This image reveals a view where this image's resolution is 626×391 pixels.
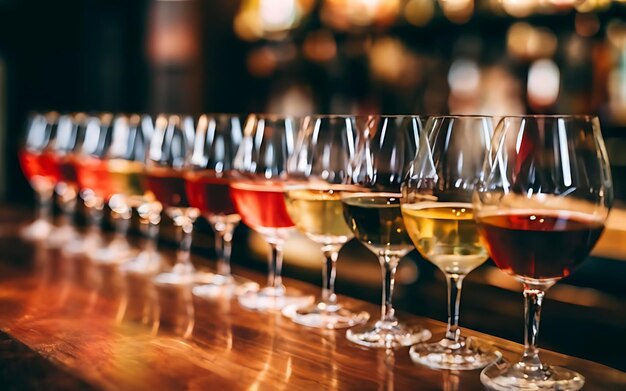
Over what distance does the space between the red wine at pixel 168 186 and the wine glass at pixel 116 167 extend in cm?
9

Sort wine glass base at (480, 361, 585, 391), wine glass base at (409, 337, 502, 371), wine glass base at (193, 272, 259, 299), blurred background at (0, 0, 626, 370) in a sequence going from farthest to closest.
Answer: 1. blurred background at (0, 0, 626, 370)
2. wine glass base at (193, 272, 259, 299)
3. wine glass base at (409, 337, 502, 371)
4. wine glass base at (480, 361, 585, 391)

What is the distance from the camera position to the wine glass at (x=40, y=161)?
2.29 meters

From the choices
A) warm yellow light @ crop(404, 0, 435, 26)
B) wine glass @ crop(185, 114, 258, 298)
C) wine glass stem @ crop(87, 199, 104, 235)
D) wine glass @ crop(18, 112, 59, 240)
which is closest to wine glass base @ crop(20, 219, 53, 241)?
wine glass @ crop(18, 112, 59, 240)

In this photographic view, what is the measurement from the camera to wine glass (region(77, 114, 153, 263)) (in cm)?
187

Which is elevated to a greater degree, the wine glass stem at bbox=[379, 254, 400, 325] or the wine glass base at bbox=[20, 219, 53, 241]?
the wine glass stem at bbox=[379, 254, 400, 325]

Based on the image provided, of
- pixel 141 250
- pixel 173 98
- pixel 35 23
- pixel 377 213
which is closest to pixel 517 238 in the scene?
pixel 377 213

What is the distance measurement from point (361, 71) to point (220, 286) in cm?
310

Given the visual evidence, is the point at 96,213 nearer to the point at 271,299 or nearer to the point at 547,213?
the point at 271,299

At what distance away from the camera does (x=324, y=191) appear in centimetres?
129

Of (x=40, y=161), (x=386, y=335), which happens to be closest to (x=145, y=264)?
(x=40, y=161)

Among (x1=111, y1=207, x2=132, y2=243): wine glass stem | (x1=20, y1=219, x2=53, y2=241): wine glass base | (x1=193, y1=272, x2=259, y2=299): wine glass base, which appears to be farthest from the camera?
(x1=20, y1=219, x2=53, y2=241): wine glass base

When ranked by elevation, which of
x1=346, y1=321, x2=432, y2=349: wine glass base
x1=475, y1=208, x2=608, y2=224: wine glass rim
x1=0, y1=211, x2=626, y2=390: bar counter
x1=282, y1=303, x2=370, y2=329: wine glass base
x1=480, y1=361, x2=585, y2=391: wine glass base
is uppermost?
x1=475, y1=208, x2=608, y2=224: wine glass rim

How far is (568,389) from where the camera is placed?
0.93 meters

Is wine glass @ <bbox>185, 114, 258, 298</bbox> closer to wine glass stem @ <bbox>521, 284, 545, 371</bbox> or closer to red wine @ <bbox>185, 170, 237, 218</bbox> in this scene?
red wine @ <bbox>185, 170, 237, 218</bbox>
